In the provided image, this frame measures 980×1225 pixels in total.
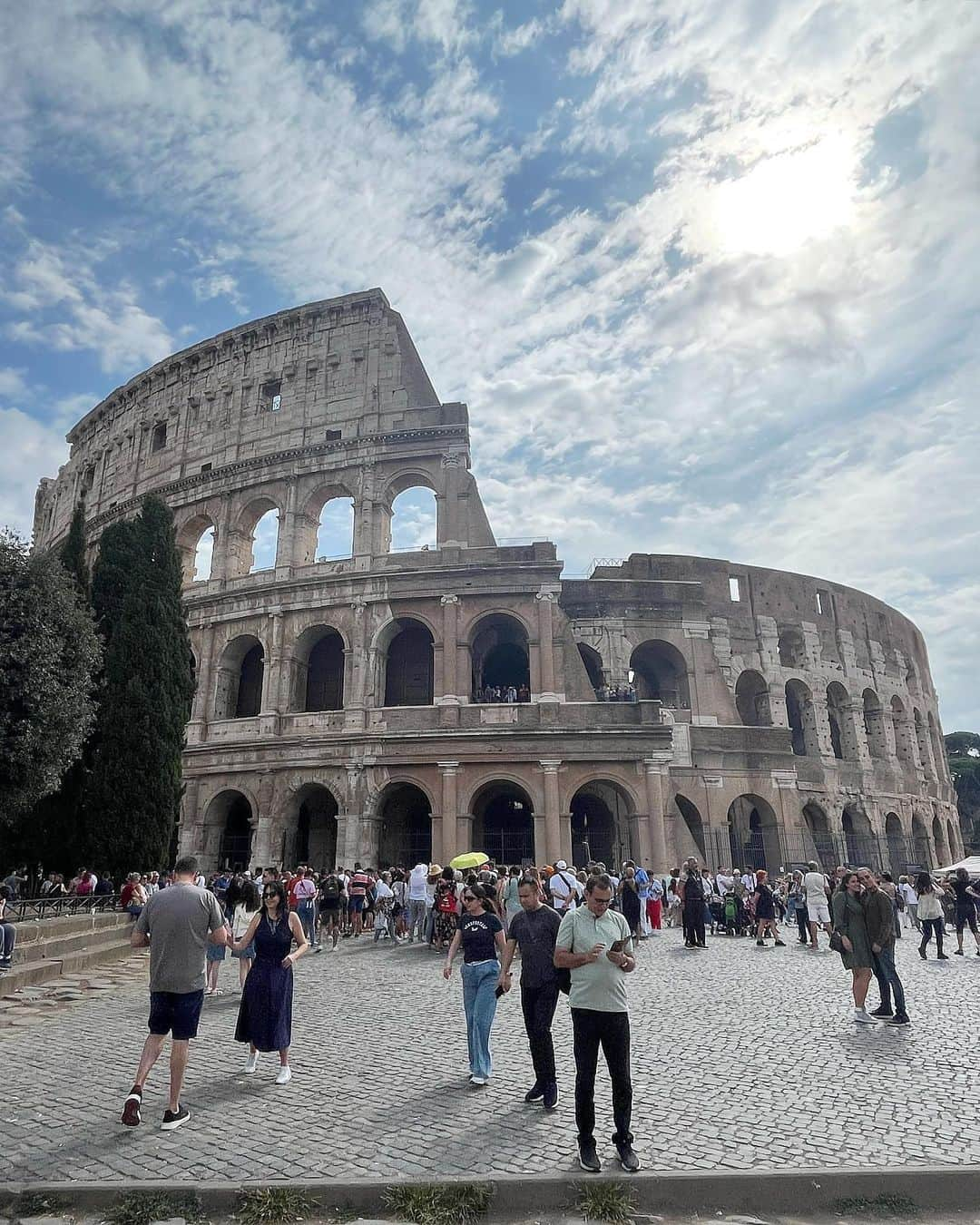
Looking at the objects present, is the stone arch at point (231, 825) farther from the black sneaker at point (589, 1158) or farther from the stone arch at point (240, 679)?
the black sneaker at point (589, 1158)

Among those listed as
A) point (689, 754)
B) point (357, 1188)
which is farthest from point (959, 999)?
point (689, 754)

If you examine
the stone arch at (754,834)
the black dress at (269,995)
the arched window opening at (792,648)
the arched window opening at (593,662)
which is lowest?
the black dress at (269,995)

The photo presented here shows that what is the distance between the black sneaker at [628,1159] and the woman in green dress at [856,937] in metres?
4.50

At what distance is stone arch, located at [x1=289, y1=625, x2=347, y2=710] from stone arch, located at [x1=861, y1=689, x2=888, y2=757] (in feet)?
71.6

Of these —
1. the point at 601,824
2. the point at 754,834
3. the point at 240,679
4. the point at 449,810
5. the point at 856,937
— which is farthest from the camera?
the point at 754,834

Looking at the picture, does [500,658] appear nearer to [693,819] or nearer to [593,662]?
[593,662]

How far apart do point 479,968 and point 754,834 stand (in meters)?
23.2

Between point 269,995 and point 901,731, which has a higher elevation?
point 901,731

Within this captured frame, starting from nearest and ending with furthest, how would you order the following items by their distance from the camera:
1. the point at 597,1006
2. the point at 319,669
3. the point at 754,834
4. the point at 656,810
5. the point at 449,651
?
the point at 597,1006 → the point at 656,810 → the point at 449,651 → the point at 319,669 → the point at 754,834

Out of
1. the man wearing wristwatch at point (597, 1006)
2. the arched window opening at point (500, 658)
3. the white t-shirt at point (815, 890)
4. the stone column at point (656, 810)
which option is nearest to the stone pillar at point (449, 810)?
the arched window opening at point (500, 658)

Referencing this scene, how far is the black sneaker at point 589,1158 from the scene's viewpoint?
3899 mm

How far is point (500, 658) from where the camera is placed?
25766 mm

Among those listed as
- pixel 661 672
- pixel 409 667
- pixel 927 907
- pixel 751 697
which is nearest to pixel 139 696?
pixel 409 667

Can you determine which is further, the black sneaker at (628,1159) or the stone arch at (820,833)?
the stone arch at (820,833)
